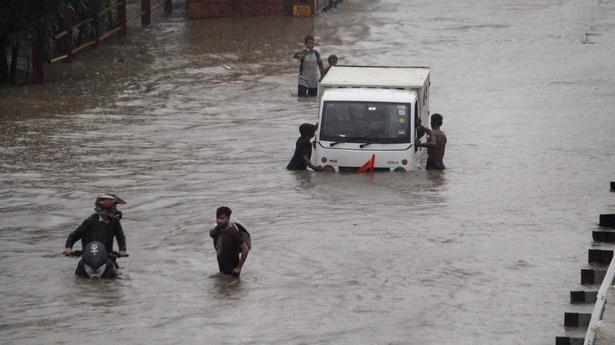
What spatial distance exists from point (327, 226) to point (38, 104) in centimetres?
1344

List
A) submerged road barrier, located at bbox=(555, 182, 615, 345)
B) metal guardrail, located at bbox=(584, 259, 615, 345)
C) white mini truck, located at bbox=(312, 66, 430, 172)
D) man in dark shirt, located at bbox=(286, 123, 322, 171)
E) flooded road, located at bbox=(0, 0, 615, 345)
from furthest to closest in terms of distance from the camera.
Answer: man in dark shirt, located at bbox=(286, 123, 322, 171), white mini truck, located at bbox=(312, 66, 430, 172), flooded road, located at bbox=(0, 0, 615, 345), submerged road barrier, located at bbox=(555, 182, 615, 345), metal guardrail, located at bbox=(584, 259, 615, 345)

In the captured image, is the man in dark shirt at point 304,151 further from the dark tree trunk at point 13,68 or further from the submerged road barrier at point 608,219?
the dark tree trunk at point 13,68

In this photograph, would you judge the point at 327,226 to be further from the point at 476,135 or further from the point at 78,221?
the point at 476,135

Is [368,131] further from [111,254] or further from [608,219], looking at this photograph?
[111,254]

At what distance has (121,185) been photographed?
73.2 feet

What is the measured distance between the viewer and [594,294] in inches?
546

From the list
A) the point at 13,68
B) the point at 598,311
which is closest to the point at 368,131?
the point at 598,311

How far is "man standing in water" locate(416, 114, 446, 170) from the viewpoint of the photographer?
74.6 ft

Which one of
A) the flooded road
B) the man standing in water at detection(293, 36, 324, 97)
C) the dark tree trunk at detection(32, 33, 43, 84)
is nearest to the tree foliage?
the dark tree trunk at detection(32, 33, 43, 84)

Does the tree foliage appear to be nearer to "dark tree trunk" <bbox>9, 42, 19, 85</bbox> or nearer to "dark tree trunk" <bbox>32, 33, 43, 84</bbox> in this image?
"dark tree trunk" <bbox>9, 42, 19, 85</bbox>

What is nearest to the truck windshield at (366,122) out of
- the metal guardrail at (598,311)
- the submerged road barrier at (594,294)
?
the submerged road barrier at (594,294)

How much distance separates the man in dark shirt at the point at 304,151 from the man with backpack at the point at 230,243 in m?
6.71

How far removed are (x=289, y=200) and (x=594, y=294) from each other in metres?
7.96

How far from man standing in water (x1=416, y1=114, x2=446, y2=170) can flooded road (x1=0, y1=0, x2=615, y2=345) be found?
0.44 m
